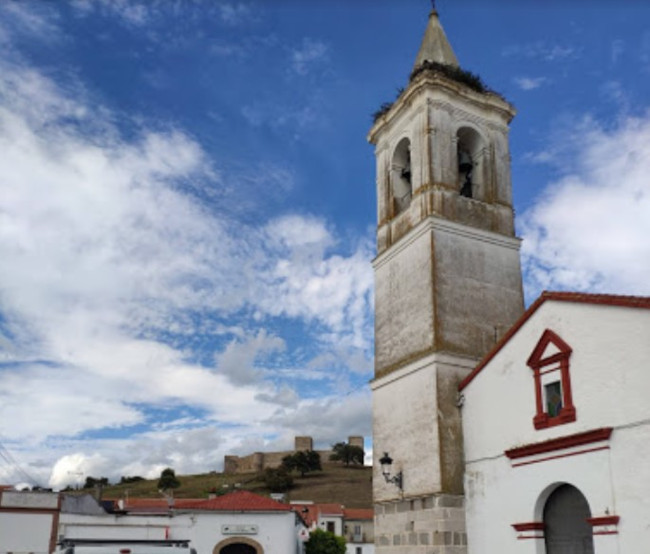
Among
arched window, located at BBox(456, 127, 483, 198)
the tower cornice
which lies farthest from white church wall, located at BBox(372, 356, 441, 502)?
the tower cornice

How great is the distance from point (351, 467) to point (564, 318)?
83700 millimetres

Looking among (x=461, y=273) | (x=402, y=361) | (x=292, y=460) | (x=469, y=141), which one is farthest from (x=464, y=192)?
(x=292, y=460)

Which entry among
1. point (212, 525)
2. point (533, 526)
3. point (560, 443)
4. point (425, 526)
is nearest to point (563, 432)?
point (560, 443)

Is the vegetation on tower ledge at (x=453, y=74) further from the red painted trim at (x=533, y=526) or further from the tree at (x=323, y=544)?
the tree at (x=323, y=544)

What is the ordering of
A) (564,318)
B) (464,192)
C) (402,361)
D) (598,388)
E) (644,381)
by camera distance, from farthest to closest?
1. (464,192)
2. (402,361)
3. (564,318)
4. (598,388)
5. (644,381)

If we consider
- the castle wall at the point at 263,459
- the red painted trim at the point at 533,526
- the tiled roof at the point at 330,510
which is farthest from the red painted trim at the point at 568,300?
the castle wall at the point at 263,459

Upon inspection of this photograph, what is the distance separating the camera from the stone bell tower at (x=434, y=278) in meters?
15.0

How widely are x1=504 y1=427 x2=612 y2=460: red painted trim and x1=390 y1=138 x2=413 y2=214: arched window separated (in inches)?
307

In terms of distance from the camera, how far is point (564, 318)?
42.5 ft

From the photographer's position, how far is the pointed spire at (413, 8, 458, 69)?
2003 cm

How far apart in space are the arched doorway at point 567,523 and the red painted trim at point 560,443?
74 centimetres

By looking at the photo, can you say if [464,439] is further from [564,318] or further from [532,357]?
[564,318]

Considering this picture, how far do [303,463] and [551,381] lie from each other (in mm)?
78589

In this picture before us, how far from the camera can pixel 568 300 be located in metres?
12.9
